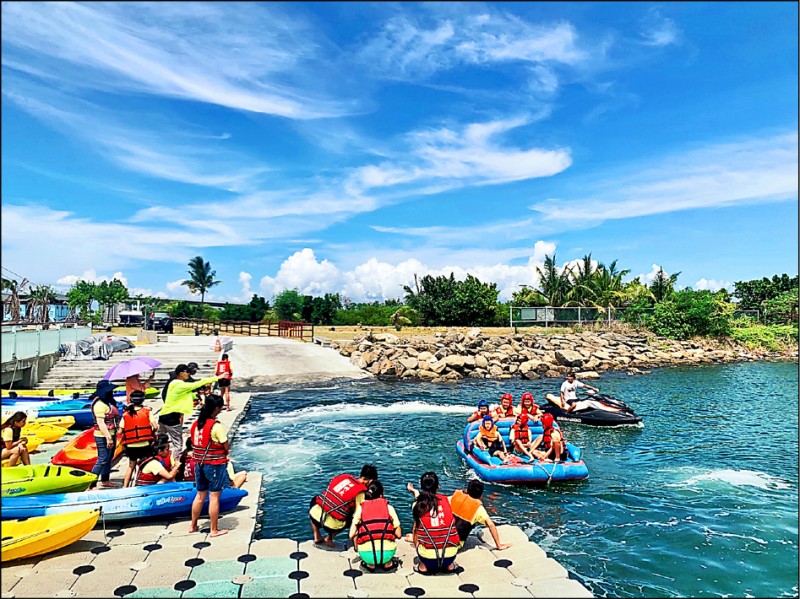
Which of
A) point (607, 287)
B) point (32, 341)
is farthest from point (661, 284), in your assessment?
point (32, 341)

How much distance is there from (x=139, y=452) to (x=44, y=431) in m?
6.38

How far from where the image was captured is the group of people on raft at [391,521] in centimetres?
672

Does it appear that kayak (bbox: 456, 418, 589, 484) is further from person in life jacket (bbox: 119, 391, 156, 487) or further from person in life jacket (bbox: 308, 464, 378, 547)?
person in life jacket (bbox: 119, 391, 156, 487)

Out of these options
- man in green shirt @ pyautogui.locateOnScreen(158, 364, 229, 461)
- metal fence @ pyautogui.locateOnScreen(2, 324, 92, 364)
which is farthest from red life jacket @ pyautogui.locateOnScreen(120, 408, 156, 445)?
metal fence @ pyautogui.locateOnScreen(2, 324, 92, 364)

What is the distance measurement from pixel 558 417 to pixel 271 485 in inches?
406

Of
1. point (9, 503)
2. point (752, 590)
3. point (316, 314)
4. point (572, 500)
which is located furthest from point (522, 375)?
point (316, 314)

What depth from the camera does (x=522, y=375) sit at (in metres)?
29.3

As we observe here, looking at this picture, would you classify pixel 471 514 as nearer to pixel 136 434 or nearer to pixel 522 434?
pixel 136 434

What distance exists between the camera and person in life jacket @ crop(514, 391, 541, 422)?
12.5 metres

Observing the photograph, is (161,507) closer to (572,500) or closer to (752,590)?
(572,500)

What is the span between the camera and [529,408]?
12.8 metres

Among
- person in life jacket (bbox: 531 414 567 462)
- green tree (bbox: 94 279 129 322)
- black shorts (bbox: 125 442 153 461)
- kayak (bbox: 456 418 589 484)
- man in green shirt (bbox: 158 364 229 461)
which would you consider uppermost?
green tree (bbox: 94 279 129 322)

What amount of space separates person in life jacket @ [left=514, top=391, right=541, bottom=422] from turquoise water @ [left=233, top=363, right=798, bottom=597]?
1.68m

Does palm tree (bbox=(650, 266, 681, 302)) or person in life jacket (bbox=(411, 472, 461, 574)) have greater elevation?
palm tree (bbox=(650, 266, 681, 302))
